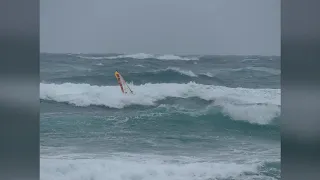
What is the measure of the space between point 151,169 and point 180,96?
0.54 meters

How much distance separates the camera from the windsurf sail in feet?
12.2

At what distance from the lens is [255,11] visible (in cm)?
374

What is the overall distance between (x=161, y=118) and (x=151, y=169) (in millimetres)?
355

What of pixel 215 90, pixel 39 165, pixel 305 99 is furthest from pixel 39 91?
pixel 305 99

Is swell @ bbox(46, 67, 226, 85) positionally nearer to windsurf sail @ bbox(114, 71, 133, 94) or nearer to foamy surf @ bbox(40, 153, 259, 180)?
windsurf sail @ bbox(114, 71, 133, 94)

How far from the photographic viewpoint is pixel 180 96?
3.74 meters

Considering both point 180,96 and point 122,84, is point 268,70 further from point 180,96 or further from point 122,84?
point 122,84

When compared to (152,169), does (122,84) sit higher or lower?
higher

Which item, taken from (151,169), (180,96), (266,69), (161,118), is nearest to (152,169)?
(151,169)

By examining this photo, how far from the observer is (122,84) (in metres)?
3.73

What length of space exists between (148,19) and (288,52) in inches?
38.8

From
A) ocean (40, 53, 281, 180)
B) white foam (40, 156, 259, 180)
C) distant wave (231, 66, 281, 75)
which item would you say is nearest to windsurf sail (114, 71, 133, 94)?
ocean (40, 53, 281, 180)

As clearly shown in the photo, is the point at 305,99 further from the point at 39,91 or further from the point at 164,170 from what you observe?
the point at 39,91

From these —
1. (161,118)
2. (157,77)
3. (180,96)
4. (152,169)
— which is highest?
(157,77)
